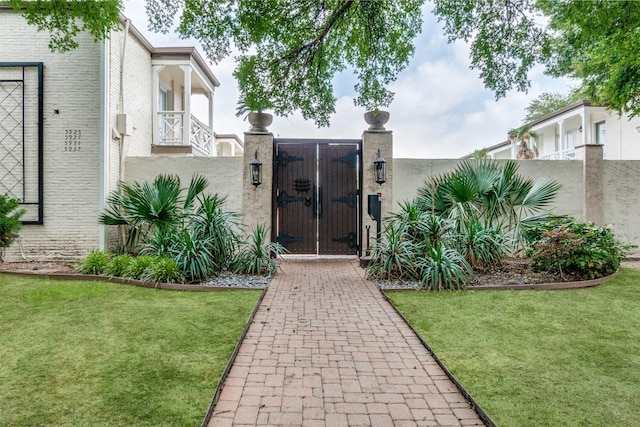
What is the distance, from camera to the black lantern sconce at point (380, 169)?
24.8ft

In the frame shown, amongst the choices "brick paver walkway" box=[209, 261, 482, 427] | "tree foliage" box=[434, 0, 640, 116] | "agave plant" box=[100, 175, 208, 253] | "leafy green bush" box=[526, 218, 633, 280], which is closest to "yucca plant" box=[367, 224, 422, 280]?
"brick paver walkway" box=[209, 261, 482, 427]

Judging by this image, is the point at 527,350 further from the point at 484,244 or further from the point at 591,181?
the point at 591,181

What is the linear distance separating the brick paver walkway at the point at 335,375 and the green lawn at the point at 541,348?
0.24 m

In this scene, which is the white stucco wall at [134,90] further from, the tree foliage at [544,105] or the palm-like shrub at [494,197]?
the tree foliage at [544,105]

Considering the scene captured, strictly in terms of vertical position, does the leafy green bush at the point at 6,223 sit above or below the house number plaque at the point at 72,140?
below

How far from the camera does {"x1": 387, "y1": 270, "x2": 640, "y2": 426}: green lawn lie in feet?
7.61

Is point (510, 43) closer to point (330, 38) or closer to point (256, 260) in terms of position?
point (330, 38)

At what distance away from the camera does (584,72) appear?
915 centimetres

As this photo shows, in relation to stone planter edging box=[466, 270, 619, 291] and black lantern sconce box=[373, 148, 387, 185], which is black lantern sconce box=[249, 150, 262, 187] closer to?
black lantern sconce box=[373, 148, 387, 185]

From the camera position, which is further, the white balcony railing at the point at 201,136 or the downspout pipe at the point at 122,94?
the white balcony railing at the point at 201,136

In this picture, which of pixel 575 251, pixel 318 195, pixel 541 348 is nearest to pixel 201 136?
pixel 318 195

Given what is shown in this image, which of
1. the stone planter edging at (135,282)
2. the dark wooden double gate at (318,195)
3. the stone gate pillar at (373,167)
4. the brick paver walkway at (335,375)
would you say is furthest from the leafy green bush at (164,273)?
the stone gate pillar at (373,167)

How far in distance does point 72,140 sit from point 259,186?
12.8 ft

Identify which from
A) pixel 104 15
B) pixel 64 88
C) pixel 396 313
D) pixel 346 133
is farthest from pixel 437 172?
pixel 64 88
